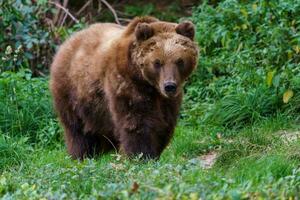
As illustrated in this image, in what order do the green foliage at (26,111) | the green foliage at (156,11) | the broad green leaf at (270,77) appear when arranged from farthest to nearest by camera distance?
1. the green foliage at (156,11)
2. the green foliage at (26,111)
3. the broad green leaf at (270,77)

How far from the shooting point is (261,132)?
832cm

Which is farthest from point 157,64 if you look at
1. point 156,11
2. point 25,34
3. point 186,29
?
point 156,11

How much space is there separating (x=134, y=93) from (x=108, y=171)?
1.43m

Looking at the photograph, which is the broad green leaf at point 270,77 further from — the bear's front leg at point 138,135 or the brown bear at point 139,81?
the bear's front leg at point 138,135

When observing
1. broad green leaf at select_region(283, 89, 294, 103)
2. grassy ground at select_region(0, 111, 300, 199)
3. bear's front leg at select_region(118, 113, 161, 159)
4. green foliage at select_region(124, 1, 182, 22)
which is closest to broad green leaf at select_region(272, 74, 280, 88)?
broad green leaf at select_region(283, 89, 294, 103)

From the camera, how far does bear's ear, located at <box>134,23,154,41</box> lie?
7.47 metres

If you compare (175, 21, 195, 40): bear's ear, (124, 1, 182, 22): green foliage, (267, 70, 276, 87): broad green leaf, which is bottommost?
(124, 1, 182, 22): green foliage

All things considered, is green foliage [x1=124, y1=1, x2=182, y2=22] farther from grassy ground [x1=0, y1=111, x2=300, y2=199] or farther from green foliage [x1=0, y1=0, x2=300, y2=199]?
grassy ground [x1=0, y1=111, x2=300, y2=199]

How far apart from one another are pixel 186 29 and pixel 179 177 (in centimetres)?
219

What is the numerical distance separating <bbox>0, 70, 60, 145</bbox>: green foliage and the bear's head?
2520mm

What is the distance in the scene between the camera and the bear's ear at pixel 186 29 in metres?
7.59

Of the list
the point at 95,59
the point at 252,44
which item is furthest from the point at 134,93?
the point at 252,44

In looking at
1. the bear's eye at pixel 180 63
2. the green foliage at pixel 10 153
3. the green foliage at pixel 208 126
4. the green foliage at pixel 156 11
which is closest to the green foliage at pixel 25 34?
the green foliage at pixel 208 126

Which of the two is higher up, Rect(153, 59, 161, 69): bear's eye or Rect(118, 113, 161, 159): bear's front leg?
Rect(153, 59, 161, 69): bear's eye
